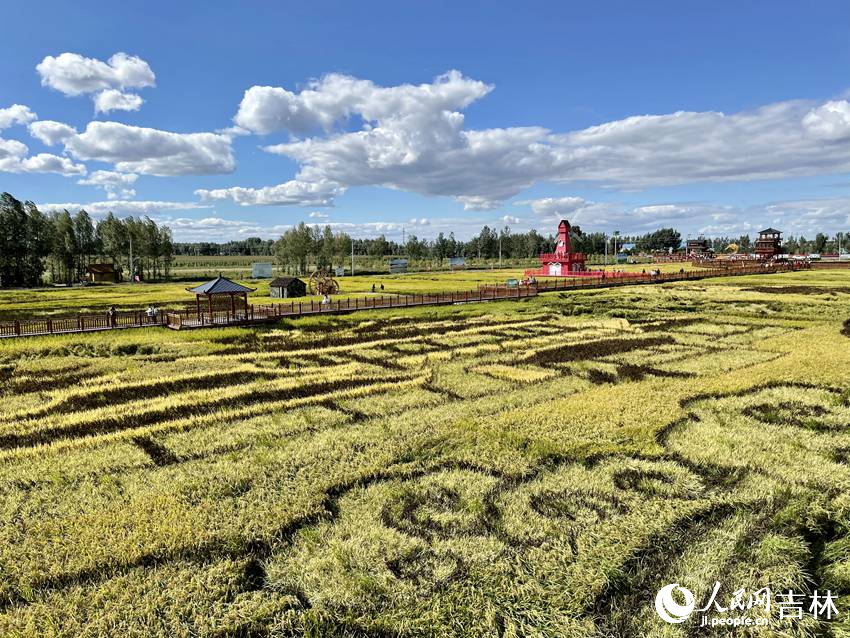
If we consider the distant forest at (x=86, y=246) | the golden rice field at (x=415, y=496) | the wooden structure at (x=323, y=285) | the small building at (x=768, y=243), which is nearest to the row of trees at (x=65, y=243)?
the distant forest at (x=86, y=246)

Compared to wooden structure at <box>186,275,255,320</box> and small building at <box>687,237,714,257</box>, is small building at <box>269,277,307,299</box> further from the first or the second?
small building at <box>687,237,714,257</box>

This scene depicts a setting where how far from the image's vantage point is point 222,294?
105 feet

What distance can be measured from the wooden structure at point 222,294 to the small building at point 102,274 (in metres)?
53.9

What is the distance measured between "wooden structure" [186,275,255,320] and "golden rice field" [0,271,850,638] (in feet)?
34.6

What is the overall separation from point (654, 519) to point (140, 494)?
31.6 feet

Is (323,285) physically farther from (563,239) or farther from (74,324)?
(563,239)

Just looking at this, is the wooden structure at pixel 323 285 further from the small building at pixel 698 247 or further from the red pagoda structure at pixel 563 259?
the small building at pixel 698 247

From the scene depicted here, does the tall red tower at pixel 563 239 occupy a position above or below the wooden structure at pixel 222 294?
above

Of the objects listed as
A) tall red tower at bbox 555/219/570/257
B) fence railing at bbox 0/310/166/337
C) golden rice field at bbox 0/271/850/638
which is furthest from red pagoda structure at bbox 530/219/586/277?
fence railing at bbox 0/310/166/337

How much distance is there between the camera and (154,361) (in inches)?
886

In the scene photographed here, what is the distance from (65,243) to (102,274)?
21.0ft

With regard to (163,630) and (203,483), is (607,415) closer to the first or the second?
(203,483)

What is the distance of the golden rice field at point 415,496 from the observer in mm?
6672

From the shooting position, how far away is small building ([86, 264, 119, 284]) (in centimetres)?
7544
